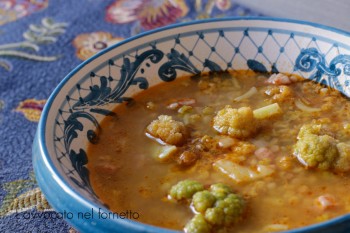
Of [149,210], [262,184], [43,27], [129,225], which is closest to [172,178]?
[149,210]

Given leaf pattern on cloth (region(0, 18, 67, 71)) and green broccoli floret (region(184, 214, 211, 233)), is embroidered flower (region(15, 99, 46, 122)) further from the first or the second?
green broccoli floret (region(184, 214, 211, 233))

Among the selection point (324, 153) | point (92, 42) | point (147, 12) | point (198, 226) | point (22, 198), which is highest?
point (324, 153)

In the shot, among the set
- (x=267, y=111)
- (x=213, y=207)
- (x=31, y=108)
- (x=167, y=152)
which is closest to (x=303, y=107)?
(x=267, y=111)

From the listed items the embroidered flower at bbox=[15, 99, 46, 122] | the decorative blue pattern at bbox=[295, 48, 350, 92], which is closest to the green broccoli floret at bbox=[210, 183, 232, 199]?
the decorative blue pattern at bbox=[295, 48, 350, 92]

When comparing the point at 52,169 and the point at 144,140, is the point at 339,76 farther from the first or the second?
the point at 52,169

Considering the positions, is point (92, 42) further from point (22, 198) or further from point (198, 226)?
point (198, 226)

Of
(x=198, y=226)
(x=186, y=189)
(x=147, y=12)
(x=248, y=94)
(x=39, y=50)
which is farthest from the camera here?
(x=147, y=12)
